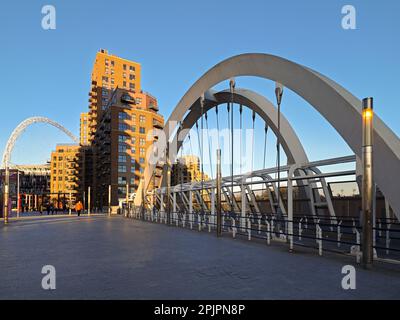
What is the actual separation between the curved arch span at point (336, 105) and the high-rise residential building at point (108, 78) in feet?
283

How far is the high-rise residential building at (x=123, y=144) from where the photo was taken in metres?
80.7

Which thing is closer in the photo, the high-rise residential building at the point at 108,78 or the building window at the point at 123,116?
the building window at the point at 123,116

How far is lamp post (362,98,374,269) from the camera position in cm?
777

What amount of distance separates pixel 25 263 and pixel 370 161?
8.40 m

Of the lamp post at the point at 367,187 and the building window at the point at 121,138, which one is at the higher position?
the building window at the point at 121,138

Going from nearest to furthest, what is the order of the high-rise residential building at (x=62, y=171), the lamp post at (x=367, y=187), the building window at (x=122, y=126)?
the lamp post at (x=367, y=187)
the building window at (x=122, y=126)
the high-rise residential building at (x=62, y=171)

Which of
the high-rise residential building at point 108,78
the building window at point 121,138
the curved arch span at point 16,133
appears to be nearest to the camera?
the curved arch span at point 16,133

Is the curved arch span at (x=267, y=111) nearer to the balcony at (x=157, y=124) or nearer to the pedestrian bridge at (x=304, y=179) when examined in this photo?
the pedestrian bridge at (x=304, y=179)

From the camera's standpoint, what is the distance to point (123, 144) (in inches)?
3238

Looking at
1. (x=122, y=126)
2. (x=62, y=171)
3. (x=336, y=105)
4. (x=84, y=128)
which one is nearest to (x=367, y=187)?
(x=336, y=105)

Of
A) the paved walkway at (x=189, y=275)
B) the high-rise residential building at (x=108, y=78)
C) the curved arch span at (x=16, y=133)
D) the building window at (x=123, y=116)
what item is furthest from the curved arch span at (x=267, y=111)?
the high-rise residential building at (x=108, y=78)

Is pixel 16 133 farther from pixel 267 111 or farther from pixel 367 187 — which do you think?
pixel 367 187

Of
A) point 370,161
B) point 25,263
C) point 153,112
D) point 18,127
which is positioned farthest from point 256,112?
point 153,112

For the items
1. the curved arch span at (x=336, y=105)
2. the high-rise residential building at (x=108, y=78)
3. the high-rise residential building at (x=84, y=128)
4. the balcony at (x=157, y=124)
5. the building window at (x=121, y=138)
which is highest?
the high-rise residential building at (x=108, y=78)
